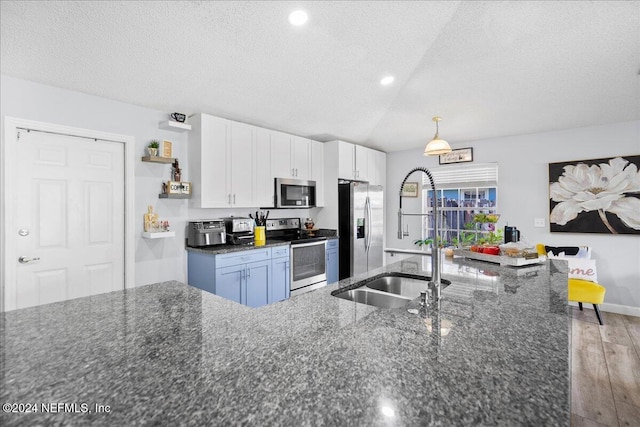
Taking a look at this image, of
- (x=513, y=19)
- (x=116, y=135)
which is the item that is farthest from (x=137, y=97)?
(x=513, y=19)

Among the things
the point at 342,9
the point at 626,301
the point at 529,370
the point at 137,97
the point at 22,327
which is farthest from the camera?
the point at 626,301

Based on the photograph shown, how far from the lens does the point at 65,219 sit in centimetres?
275

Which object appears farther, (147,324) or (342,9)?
(342,9)

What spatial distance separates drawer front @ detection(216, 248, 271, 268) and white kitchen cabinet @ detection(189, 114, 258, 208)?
0.60 meters

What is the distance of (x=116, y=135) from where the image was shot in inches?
117

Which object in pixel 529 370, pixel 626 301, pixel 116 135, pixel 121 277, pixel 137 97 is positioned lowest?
pixel 626 301

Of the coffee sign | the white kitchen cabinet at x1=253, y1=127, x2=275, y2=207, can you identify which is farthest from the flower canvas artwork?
the coffee sign

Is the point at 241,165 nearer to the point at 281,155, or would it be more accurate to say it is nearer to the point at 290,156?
the point at 281,155

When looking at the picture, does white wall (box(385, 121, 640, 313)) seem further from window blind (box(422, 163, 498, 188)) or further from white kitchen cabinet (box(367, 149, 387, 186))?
white kitchen cabinet (box(367, 149, 387, 186))

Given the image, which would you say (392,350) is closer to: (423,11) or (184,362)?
(184,362)

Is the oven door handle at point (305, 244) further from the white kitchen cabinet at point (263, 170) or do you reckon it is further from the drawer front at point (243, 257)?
the white kitchen cabinet at point (263, 170)

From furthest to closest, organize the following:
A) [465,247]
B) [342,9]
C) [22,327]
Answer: [465,247], [342,9], [22,327]

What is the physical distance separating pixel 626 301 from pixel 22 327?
5.66m

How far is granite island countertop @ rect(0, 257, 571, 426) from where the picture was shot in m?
0.63
